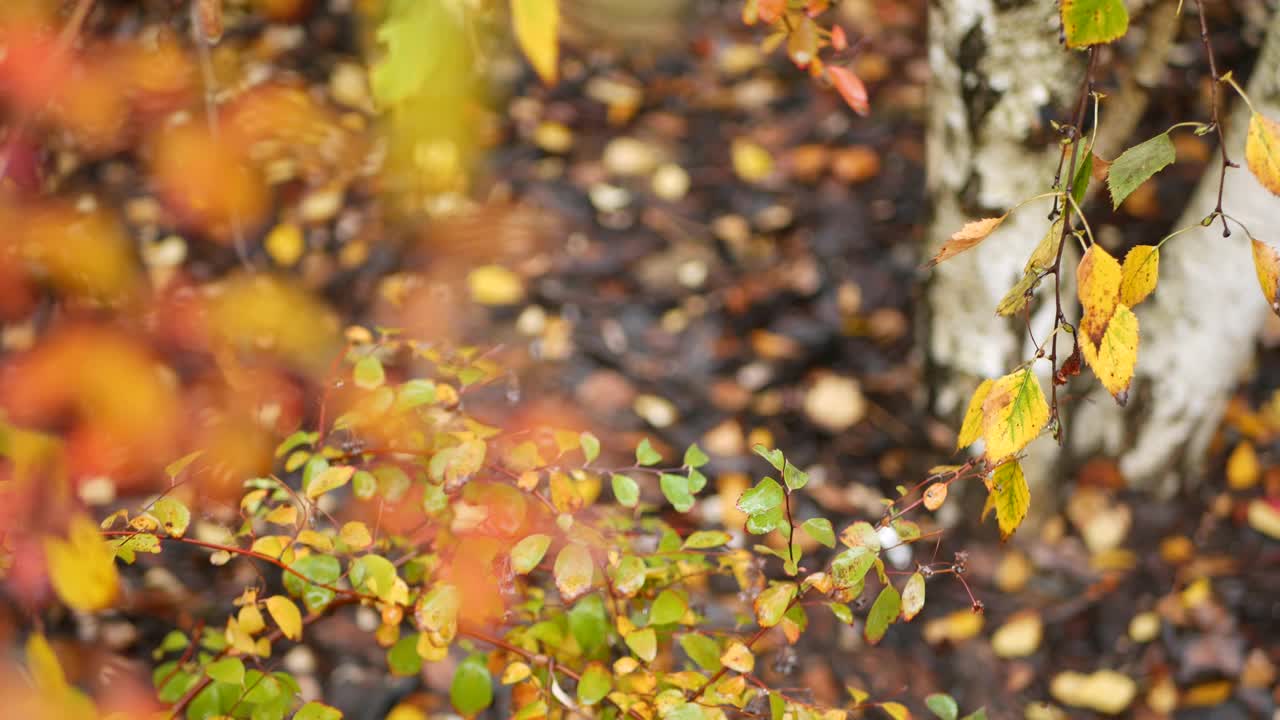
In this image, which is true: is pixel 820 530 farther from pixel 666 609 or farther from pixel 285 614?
pixel 285 614

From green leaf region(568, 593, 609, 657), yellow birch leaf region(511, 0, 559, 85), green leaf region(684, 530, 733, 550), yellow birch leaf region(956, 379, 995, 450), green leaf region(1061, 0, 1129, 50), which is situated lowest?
green leaf region(568, 593, 609, 657)

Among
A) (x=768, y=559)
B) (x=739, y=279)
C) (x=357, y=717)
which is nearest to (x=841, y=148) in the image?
(x=739, y=279)

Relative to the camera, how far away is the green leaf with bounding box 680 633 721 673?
773mm

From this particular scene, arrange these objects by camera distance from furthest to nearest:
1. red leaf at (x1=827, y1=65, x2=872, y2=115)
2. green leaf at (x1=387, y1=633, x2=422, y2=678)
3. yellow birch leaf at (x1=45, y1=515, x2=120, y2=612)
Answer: red leaf at (x1=827, y1=65, x2=872, y2=115) → green leaf at (x1=387, y1=633, x2=422, y2=678) → yellow birch leaf at (x1=45, y1=515, x2=120, y2=612)

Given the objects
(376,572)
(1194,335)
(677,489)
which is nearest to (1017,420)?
(677,489)

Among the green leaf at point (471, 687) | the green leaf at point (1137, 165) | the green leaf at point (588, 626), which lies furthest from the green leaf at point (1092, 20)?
the green leaf at point (471, 687)

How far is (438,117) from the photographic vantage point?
5.54 feet

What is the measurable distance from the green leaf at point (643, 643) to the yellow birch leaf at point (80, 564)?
15.9 inches

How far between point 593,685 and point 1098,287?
0.51m

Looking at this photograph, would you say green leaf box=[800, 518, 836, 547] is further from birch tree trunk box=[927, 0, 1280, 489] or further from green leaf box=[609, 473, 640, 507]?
birch tree trunk box=[927, 0, 1280, 489]

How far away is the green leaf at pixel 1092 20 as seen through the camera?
55cm

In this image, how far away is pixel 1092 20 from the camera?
562 millimetres

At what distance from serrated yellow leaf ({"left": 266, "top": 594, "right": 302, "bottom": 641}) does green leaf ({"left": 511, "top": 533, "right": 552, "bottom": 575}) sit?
22 cm

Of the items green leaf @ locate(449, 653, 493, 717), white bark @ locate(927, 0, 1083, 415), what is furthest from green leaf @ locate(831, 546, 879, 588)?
white bark @ locate(927, 0, 1083, 415)
